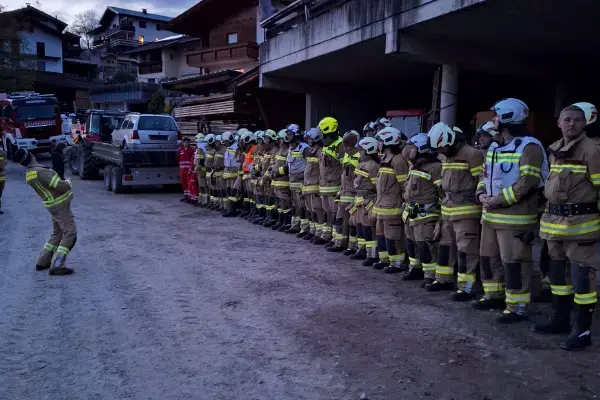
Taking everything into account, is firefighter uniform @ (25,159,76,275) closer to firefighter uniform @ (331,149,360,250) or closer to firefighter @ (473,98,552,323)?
firefighter uniform @ (331,149,360,250)

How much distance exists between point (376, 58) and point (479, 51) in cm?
257

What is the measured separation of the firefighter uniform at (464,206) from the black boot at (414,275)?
907mm

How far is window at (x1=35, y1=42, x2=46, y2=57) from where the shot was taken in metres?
50.3

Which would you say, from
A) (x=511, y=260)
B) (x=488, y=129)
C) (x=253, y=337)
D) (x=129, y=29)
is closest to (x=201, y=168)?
A: (x=488, y=129)

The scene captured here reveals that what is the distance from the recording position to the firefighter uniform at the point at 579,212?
454 cm

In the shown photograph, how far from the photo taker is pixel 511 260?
17.3 feet

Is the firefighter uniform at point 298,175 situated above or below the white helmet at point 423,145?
below

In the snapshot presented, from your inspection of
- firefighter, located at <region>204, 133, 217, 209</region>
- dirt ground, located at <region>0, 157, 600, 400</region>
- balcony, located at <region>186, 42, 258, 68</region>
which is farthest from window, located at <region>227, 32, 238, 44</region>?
dirt ground, located at <region>0, 157, 600, 400</region>

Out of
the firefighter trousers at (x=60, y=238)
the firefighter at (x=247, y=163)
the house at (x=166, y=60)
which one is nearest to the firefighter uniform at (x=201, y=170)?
the firefighter at (x=247, y=163)

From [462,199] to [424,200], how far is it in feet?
2.40

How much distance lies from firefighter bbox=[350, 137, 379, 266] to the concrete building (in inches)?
102

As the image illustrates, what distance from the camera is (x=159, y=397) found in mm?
3869

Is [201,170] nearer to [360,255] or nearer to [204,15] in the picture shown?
[360,255]

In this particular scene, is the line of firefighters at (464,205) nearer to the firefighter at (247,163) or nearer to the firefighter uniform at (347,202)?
the firefighter uniform at (347,202)
